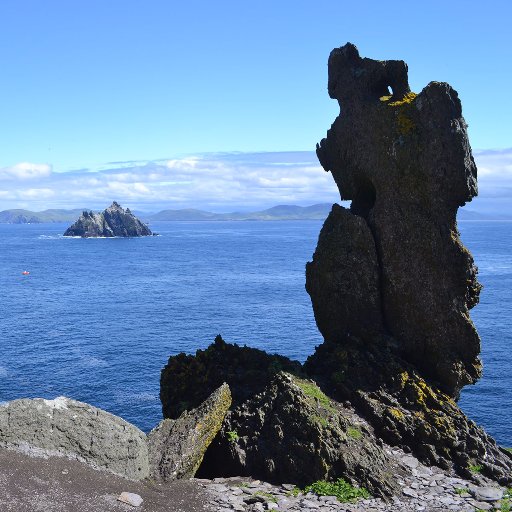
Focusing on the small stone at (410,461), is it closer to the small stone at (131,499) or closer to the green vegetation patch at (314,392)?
the green vegetation patch at (314,392)

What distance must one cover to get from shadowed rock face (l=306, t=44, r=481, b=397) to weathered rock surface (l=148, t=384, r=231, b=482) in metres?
10.6

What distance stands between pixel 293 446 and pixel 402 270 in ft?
41.6

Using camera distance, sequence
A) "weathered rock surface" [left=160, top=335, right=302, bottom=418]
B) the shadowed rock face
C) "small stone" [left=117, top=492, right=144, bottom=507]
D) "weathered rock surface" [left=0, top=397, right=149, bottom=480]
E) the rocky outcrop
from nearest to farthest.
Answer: "small stone" [left=117, top=492, right=144, bottom=507] → "weathered rock surface" [left=0, top=397, right=149, bottom=480] → "weathered rock surface" [left=160, top=335, right=302, bottom=418] → the rocky outcrop → the shadowed rock face

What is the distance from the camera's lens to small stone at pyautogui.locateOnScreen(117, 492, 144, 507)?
21.9 metres

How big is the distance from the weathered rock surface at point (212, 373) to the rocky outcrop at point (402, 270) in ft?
10.4

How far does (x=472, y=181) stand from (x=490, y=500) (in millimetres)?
16124

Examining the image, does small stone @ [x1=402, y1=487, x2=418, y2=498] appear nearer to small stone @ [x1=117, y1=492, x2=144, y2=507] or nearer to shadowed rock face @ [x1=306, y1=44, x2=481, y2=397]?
shadowed rock face @ [x1=306, y1=44, x2=481, y2=397]

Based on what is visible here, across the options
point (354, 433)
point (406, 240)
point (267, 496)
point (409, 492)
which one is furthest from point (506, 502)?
point (406, 240)

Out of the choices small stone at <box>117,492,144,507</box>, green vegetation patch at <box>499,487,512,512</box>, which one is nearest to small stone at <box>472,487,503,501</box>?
green vegetation patch at <box>499,487,512,512</box>

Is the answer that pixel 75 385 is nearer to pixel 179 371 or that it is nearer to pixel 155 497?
pixel 179 371

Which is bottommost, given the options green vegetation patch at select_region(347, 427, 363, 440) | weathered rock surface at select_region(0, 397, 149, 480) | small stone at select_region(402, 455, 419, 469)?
small stone at select_region(402, 455, 419, 469)

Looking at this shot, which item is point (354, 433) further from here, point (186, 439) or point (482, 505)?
point (186, 439)

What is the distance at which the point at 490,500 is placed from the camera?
26188 mm

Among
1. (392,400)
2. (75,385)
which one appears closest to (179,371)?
(392,400)
